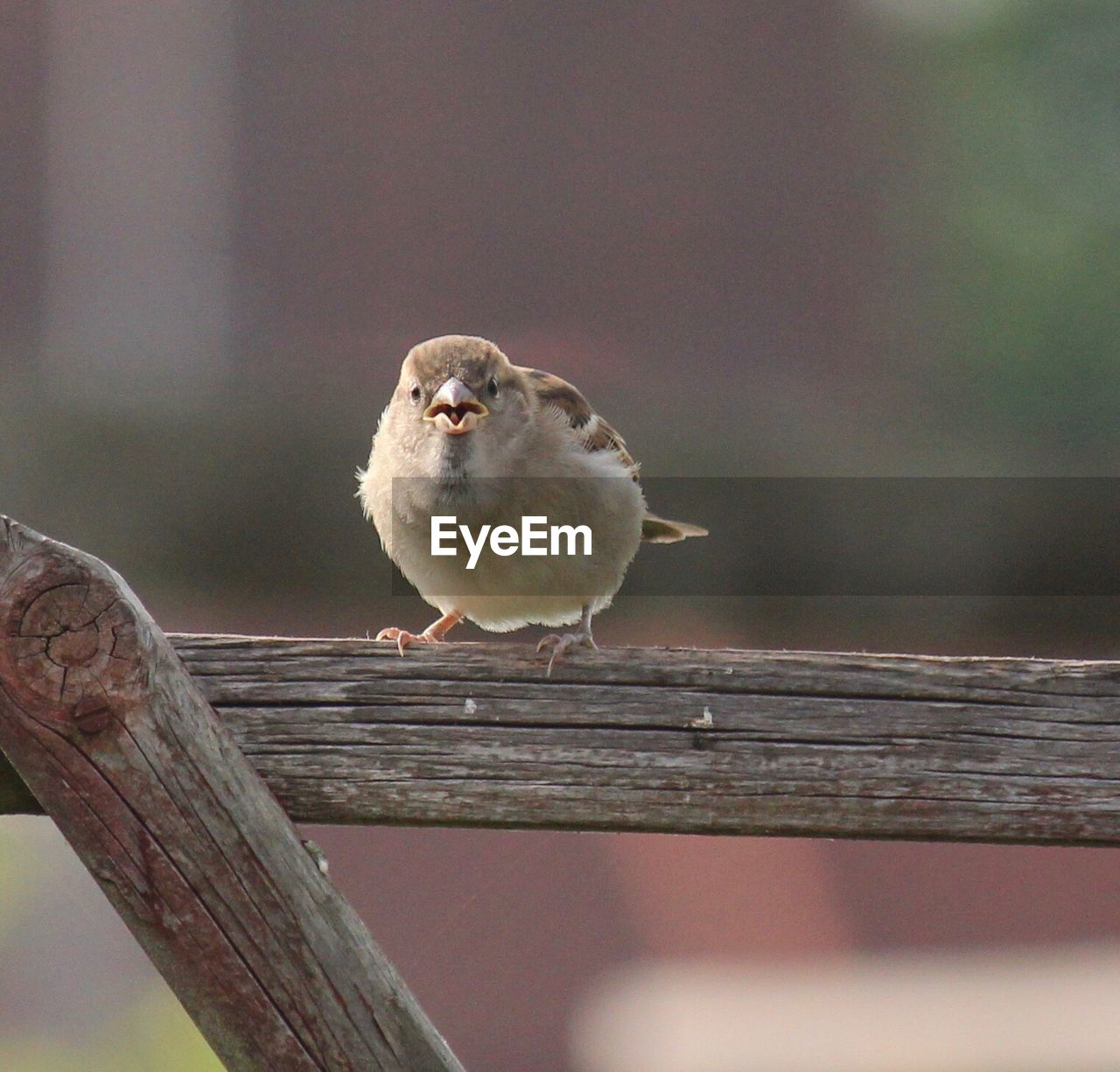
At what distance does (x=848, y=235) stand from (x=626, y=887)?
2.63 meters

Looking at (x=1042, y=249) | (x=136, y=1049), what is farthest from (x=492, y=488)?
(x=1042, y=249)

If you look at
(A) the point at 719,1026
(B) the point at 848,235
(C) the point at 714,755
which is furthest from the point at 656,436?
(C) the point at 714,755

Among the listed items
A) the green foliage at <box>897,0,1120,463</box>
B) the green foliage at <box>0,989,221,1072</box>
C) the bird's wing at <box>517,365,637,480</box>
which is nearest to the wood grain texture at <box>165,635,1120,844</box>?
the bird's wing at <box>517,365,637,480</box>

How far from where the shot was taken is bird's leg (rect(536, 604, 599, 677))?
1.50 meters

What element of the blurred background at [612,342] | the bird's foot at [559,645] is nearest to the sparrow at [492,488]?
the bird's foot at [559,645]

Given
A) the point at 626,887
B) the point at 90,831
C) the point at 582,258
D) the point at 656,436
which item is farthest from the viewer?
the point at 582,258

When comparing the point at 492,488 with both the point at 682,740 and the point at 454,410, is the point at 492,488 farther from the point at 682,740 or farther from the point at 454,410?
the point at 682,740

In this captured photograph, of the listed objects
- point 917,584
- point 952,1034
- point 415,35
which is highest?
point 415,35

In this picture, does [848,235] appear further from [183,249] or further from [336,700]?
[336,700]

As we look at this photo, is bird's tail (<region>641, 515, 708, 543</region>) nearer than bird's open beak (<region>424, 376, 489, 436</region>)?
No

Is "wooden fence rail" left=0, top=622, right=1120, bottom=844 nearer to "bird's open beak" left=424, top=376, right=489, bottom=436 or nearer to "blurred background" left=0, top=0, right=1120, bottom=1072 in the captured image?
"bird's open beak" left=424, top=376, right=489, bottom=436

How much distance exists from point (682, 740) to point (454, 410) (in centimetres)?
85

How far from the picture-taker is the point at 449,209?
5.98m

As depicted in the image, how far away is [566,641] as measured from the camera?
1.58 meters
